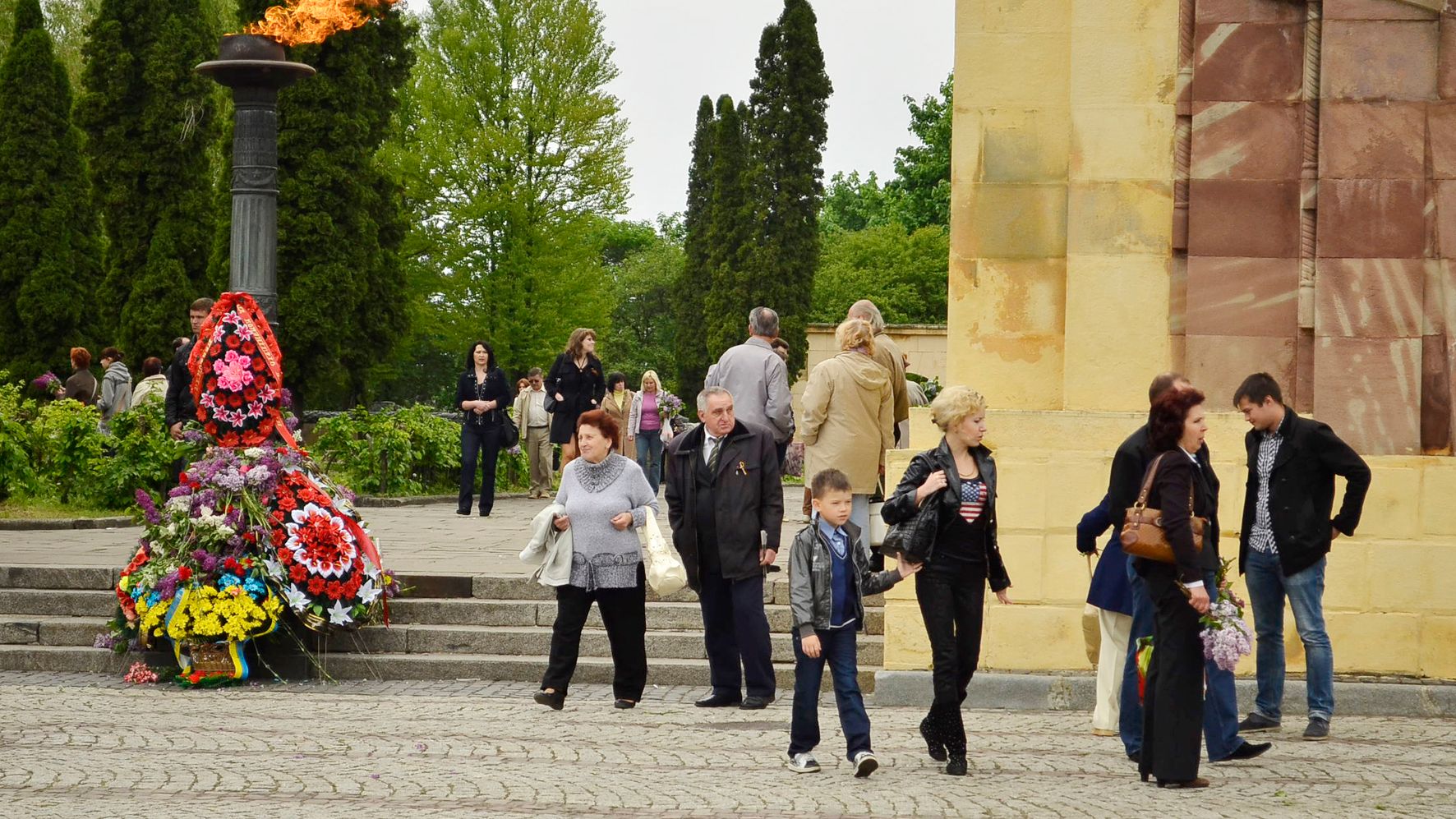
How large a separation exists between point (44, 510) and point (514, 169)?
32166 mm

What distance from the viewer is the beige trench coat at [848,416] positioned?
35.2 feet

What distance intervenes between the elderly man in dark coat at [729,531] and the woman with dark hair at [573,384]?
7.64 m

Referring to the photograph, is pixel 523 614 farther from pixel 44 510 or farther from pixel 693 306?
pixel 693 306

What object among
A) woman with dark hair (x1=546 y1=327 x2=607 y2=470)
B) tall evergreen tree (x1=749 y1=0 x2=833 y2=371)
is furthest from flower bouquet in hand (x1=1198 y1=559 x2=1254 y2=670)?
tall evergreen tree (x1=749 y1=0 x2=833 y2=371)

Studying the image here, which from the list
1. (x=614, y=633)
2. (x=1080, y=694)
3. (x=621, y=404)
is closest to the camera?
(x=614, y=633)

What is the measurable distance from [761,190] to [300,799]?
145 ft

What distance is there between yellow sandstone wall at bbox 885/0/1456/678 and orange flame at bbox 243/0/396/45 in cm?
448

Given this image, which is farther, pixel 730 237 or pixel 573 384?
pixel 730 237

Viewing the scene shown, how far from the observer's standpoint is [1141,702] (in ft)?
26.0

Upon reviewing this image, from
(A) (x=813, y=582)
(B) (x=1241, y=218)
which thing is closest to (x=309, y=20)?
(B) (x=1241, y=218)

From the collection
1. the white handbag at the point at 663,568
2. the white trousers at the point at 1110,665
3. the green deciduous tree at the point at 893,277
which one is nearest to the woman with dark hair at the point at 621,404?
the white handbag at the point at 663,568

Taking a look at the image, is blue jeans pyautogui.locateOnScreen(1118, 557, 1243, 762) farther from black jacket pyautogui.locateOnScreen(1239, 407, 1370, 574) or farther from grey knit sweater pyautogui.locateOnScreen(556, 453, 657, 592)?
grey knit sweater pyautogui.locateOnScreen(556, 453, 657, 592)

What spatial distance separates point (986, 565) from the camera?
7855 millimetres

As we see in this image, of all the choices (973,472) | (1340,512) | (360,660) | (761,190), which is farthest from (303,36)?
(761,190)
